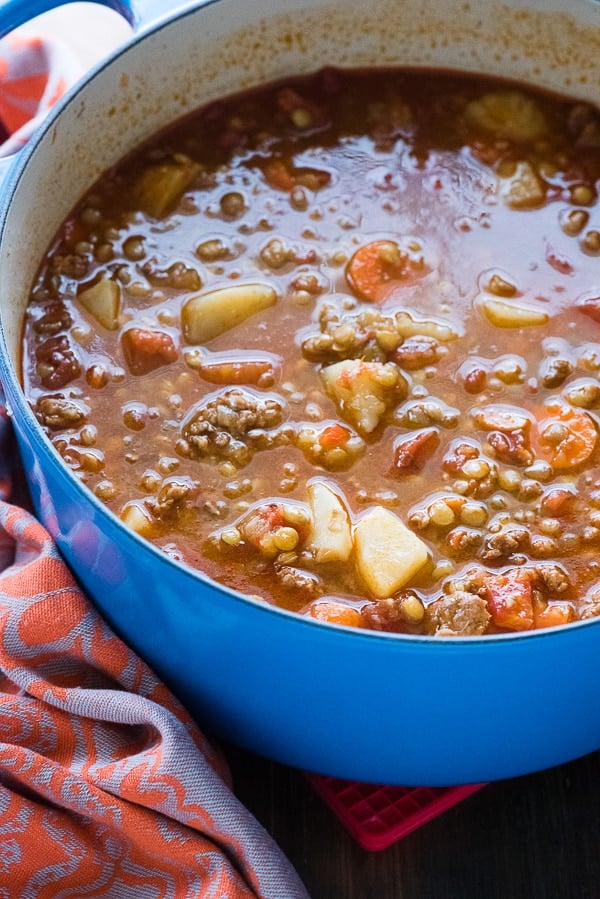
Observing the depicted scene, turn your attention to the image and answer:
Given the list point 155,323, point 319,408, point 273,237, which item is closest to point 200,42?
point 273,237

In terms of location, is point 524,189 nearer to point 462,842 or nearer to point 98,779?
point 462,842

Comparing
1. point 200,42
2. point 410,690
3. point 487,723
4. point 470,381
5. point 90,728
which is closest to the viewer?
point 410,690

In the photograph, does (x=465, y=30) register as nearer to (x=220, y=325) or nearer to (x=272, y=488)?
(x=220, y=325)

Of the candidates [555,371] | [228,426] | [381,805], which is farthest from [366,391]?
[381,805]

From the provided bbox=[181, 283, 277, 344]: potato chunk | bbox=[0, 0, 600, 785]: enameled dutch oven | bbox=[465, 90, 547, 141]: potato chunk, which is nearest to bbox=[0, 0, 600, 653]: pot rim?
bbox=[0, 0, 600, 785]: enameled dutch oven

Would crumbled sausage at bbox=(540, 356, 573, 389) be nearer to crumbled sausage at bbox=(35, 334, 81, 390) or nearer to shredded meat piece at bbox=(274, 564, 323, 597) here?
shredded meat piece at bbox=(274, 564, 323, 597)

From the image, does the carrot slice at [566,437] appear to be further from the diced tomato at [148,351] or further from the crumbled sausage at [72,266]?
the crumbled sausage at [72,266]

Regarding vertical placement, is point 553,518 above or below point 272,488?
below
